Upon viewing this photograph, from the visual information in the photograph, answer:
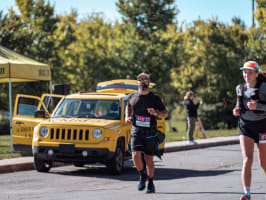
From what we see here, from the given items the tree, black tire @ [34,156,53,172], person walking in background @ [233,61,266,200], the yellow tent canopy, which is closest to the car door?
the yellow tent canopy

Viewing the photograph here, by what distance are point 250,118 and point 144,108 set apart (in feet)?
6.66

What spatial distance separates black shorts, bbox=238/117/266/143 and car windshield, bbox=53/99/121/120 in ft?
16.6

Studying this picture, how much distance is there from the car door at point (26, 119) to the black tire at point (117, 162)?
3460 mm

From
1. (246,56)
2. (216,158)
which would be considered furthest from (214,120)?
(216,158)

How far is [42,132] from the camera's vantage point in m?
11.3

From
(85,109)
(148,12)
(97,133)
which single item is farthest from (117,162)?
(148,12)

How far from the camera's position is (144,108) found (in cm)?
861

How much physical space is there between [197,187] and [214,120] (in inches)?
1116

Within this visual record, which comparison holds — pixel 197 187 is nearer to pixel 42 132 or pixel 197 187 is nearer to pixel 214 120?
pixel 42 132

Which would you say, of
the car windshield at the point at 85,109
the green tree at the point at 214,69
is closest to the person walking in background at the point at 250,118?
the car windshield at the point at 85,109

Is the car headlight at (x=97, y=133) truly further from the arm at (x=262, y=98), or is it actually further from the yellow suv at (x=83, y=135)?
the arm at (x=262, y=98)

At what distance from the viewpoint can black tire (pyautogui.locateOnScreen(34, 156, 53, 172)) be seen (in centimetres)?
1164

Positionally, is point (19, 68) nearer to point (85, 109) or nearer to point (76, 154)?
point (85, 109)

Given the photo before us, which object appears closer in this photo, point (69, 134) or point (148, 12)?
point (69, 134)
